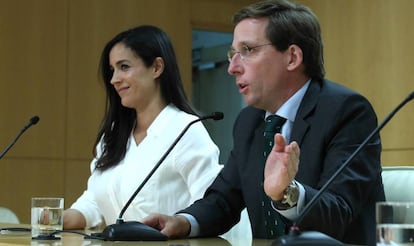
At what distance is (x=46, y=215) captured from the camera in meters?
2.40

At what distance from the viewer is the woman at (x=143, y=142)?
324 cm

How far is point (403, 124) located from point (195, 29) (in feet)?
7.16

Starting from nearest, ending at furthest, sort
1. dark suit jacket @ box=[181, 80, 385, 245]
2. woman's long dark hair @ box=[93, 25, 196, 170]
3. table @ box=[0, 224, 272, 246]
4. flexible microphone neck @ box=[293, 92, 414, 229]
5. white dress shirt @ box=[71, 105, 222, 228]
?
flexible microphone neck @ box=[293, 92, 414, 229], table @ box=[0, 224, 272, 246], dark suit jacket @ box=[181, 80, 385, 245], white dress shirt @ box=[71, 105, 222, 228], woman's long dark hair @ box=[93, 25, 196, 170]

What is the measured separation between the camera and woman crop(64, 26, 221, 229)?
3.24m

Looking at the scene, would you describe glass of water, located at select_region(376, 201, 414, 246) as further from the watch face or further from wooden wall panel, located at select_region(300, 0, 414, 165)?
wooden wall panel, located at select_region(300, 0, 414, 165)

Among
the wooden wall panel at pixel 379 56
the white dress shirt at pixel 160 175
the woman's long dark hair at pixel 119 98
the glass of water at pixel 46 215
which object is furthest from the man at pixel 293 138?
the wooden wall panel at pixel 379 56

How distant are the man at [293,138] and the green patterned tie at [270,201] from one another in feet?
0.06

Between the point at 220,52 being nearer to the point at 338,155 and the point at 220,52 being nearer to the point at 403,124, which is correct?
the point at 403,124

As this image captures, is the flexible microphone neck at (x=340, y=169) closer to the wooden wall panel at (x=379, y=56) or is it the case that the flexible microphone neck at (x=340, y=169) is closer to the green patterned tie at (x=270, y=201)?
the green patterned tie at (x=270, y=201)

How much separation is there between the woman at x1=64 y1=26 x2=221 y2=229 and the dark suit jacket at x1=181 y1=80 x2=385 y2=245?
44 centimetres

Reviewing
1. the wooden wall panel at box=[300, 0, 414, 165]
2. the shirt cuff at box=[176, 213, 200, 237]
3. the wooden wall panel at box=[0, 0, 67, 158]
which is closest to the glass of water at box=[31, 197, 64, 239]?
the shirt cuff at box=[176, 213, 200, 237]

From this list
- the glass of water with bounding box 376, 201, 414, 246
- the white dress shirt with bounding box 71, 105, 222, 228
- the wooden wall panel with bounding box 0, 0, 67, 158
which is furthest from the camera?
the wooden wall panel with bounding box 0, 0, 67, 158

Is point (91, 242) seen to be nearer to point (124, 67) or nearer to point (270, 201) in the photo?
point (270, 201)

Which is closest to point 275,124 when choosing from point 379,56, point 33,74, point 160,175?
point 160,175
